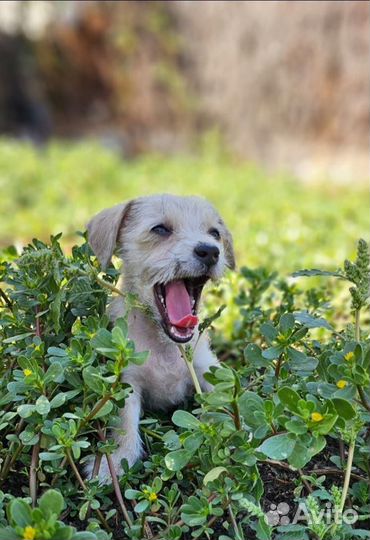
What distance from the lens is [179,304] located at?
10.8ft

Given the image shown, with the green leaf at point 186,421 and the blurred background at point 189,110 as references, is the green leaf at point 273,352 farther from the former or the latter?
the blurred background at point 189,110

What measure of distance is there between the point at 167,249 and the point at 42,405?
1147 millimetres

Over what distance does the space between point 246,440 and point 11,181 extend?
9.55m

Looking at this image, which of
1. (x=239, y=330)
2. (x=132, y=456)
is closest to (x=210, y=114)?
(x=239, y=330)

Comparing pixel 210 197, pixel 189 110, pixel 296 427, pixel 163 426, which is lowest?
pixel 210 197

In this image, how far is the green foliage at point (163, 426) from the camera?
2.17 meters

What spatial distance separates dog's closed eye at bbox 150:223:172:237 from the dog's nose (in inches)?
11.5

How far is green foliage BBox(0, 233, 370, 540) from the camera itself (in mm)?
2172

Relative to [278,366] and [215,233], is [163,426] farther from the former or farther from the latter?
[215,233]

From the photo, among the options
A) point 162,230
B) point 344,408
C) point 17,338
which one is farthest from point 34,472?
point 162,230

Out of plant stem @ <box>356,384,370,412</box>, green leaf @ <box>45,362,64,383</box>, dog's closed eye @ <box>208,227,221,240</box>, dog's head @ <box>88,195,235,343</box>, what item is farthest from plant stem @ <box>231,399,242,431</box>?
dog's closed eye @ <box>208,227,221,240</box>

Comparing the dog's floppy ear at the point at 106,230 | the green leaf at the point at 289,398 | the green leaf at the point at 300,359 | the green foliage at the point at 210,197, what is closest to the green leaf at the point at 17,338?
the dog's floppy ear at the point at 106,230

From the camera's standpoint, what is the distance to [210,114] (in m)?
16.1

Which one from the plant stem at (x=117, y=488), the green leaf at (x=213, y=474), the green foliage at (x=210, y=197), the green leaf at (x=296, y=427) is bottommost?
the green foliage at (x=210, y=197)
